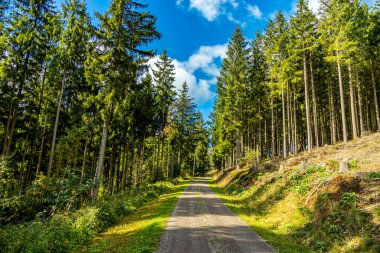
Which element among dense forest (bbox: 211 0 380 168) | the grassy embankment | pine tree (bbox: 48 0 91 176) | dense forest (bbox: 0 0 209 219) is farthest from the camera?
dense forest (bbox: 211 0 380 168)

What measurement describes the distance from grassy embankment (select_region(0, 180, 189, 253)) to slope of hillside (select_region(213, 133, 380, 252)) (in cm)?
460

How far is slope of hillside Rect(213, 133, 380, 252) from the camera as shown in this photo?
772cm

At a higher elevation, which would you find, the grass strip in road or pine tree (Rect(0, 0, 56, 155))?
pine tree (Rect(0, 0, 56, 155))

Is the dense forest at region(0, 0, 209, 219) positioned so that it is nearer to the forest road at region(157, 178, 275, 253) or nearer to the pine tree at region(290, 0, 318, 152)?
the forest road at region(157, 178, 275, 253)

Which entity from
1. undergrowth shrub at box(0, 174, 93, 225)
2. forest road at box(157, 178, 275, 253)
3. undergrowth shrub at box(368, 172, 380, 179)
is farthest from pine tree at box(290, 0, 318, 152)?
undergrowth shrub at box(0, 174, 93, 225)

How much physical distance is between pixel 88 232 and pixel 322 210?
9416 millimetres

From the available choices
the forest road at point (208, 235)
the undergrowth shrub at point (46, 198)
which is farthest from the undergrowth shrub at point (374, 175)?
the undergrowth shrub at point (46, 198)

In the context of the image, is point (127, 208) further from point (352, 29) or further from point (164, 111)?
point (352, 29)

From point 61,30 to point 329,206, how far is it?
837 inches

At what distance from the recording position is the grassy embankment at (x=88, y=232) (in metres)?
6.81

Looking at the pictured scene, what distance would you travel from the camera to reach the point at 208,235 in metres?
9.06

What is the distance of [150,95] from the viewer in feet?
89.9

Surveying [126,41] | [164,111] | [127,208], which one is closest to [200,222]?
[127,208]

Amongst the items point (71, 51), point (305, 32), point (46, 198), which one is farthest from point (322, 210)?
point (305, 32)
